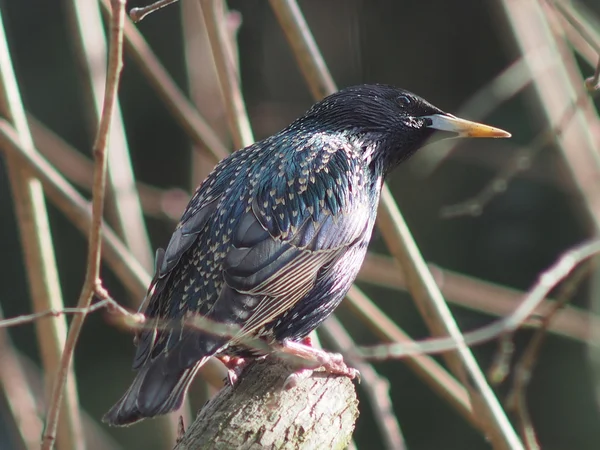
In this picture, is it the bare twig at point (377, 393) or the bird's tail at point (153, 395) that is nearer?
the bird's tail at point (153, 395)

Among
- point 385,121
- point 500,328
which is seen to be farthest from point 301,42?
point 500,328

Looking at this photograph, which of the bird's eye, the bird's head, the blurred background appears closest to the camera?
the bird's head

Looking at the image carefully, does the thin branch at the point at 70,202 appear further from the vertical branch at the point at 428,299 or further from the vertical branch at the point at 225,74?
the vertical branch at the point at 428,299

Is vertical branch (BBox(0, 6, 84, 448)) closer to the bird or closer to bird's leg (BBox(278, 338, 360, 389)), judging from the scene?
the bird

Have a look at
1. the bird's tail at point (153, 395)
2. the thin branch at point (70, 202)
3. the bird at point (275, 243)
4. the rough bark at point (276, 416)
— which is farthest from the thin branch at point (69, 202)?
the rough bark at point (276, 416)

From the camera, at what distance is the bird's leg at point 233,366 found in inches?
124

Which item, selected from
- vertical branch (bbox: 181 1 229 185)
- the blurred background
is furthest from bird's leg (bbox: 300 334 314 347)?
the blurred background

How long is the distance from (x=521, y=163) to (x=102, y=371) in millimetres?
4145

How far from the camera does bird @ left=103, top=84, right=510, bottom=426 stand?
10.2ft

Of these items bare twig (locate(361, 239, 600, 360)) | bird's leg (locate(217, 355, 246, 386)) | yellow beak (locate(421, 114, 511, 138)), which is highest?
yellow beak (locate(421, 114, 511, 138))

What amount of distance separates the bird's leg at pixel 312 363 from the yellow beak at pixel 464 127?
1043mm

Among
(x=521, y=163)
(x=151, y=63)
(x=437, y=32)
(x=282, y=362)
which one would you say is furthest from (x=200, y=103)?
(x=437, y=32)

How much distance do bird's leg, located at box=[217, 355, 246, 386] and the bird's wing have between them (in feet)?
0.41

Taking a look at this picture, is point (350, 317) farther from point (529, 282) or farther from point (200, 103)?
point (200, 103)
